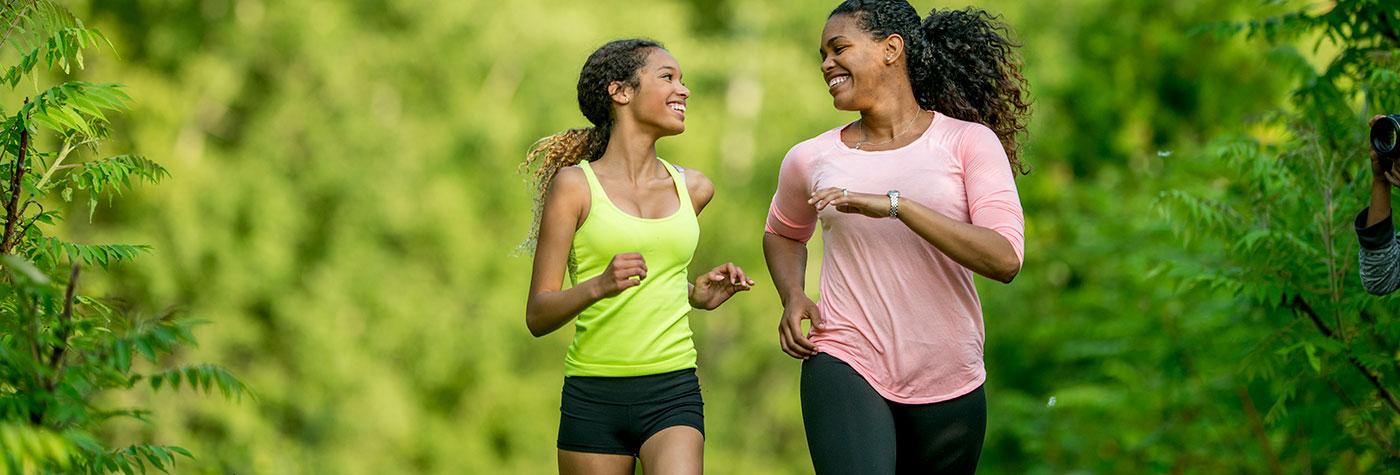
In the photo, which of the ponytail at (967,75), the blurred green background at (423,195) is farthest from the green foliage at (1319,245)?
the blurred green background at (423,195)

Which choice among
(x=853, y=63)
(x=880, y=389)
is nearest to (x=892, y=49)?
(x=853, y=63)

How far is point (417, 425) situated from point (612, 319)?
15.9 m

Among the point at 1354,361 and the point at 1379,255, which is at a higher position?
the point at 1379,255

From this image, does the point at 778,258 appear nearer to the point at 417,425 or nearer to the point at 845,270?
the point at 845,270

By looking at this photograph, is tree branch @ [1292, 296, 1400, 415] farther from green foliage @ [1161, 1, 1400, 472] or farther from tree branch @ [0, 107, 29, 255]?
tree branch @ [0, 107, 29, 255]

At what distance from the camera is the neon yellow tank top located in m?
5.17

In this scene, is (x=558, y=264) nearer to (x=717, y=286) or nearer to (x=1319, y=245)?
(x=717, y=286)

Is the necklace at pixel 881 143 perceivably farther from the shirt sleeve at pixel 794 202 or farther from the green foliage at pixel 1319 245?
the green foliage at pixel 1319 245

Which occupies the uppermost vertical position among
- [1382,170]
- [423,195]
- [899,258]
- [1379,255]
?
[423,195]

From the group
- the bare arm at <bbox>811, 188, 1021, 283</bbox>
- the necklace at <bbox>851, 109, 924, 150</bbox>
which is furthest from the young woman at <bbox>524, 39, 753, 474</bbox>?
the bare arm at <bbox>811, 188, 1021, 283</bbox>

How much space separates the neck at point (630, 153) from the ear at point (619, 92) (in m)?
0.08

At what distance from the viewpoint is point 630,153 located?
5445mm

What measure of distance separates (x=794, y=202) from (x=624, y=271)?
894mm

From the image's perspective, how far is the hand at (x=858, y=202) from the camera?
459 centimetres
